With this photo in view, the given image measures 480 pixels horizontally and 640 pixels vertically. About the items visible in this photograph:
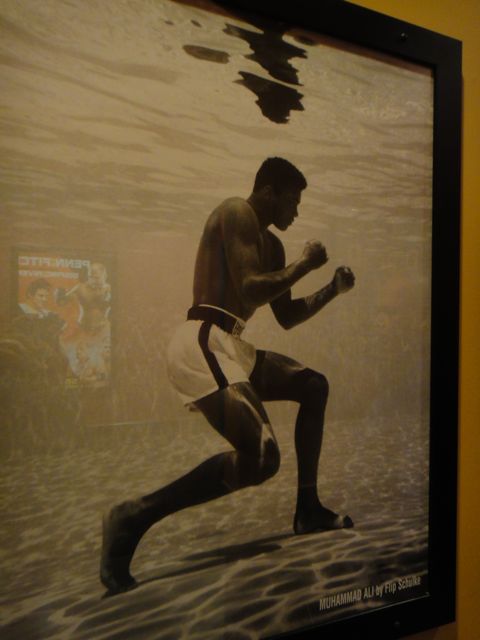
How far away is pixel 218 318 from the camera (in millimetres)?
852

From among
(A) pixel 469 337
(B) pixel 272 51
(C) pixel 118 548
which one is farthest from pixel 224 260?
(A) pixel 469 337

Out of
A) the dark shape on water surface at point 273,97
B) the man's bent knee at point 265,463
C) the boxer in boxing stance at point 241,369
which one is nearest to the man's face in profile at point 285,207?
the boxer in boxing stance at point 241,369

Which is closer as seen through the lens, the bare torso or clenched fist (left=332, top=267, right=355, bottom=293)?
the bare torso

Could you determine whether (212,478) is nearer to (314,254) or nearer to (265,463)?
(265,463)

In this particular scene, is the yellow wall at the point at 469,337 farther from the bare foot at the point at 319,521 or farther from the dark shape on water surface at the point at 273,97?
the dark shape on water surface at the point at 273,97

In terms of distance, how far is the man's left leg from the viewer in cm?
89

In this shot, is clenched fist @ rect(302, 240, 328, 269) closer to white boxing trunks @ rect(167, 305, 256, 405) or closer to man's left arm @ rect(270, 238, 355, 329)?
man's left arm @ rect(270, 238, 355, 329)

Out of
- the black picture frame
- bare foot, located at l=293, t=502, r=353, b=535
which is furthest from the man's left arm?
bare foot, located at l=293, t=502, r=353, b=535

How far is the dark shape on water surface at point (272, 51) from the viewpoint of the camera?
86 centimetres

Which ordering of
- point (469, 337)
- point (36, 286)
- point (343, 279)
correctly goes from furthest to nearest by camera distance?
point (469, 337) < point (343, 279) < point (36, 286)

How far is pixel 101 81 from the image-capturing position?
769 millimetres

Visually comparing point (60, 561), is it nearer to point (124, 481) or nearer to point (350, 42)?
point (124, 481)

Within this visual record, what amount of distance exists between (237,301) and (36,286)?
308mm

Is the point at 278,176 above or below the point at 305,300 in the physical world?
above
